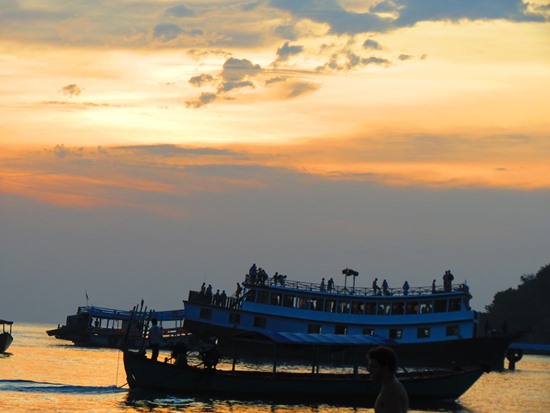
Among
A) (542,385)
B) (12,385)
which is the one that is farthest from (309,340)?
(542,385)

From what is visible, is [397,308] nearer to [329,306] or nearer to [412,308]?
[412,308]

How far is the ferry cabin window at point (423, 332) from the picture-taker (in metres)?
73.5

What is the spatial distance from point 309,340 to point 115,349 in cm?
6116

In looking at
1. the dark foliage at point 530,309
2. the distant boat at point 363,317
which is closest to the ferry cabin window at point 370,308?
the distant boat at point 363,317

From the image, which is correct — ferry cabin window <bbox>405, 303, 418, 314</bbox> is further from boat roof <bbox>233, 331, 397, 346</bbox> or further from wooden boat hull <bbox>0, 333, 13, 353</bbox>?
wooden boat hull <bbox>0, 333, 13, 353</bbox>

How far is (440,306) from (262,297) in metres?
13.1

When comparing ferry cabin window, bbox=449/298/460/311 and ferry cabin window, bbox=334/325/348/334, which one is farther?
ferry cabin window, bbox=334/325/348/334

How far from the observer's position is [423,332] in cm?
7362

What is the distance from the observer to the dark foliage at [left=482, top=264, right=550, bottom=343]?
178500 mm

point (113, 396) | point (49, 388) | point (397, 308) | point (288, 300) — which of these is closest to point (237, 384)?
point (113, 396)

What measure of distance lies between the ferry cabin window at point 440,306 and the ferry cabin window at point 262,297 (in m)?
12.4

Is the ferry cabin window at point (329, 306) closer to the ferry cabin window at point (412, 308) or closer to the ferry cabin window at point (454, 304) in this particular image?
the ferry cabin window at point (412, 308)

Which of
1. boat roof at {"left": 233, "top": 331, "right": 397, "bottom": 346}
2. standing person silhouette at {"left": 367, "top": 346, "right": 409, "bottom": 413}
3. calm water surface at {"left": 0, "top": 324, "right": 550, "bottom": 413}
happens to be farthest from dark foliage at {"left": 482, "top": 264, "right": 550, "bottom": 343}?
standing person silhouette at {"left": 367, "top": 346, "right": 409, "bottom": 413}

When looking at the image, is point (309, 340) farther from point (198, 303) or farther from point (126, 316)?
point (126, 316)
